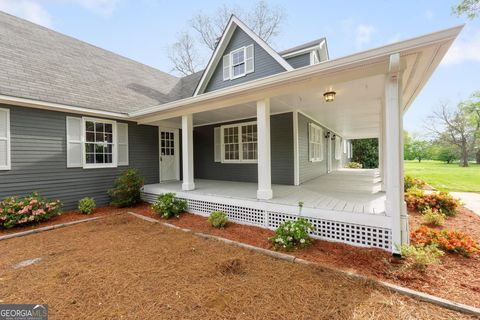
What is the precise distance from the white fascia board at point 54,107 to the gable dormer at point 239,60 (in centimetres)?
409

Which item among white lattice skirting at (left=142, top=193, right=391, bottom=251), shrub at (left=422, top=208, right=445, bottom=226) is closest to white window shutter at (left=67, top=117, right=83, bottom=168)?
white lattice skirting at (left=142, top=193, right=391, bottom=251)

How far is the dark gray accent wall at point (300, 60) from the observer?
8.50m

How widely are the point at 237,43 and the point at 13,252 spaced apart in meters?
8.86

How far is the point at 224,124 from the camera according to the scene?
27.4ft

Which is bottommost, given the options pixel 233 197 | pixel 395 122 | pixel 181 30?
pixel 233 197

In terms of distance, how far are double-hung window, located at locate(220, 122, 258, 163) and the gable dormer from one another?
6.60 feet

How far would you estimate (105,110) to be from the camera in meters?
6.54

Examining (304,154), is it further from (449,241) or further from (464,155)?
(464,155)

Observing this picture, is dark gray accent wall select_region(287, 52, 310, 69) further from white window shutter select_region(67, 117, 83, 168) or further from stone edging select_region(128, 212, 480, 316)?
white window shutter select_region(67, 117, 83, 168)

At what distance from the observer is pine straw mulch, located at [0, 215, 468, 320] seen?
7.07 ft

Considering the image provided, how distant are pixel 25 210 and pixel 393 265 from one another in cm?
716

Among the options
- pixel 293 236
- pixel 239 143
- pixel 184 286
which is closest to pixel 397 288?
pixel 293 236

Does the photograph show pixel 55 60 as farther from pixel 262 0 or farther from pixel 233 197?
pixel 262 0

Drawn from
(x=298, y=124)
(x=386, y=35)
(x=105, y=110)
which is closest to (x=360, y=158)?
(x=386, y=35)
